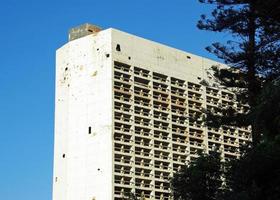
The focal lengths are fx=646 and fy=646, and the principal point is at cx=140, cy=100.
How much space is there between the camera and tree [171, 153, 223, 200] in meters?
19.6

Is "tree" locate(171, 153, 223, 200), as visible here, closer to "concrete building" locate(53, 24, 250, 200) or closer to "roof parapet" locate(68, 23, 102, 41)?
"concrete building" locate(53, 24, 250, 200)

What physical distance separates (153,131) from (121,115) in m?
3.04

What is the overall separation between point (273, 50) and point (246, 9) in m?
2.28

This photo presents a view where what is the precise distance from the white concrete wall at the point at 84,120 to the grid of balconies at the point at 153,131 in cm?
80

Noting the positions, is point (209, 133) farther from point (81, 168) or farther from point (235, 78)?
point (235, 78)

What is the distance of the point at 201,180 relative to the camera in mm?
19719

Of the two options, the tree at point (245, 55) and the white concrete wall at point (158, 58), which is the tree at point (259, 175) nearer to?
the tree at point (245, 55)

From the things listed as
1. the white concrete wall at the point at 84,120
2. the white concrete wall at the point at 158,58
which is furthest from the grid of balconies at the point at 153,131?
the white concrete wall at the point at 84,120

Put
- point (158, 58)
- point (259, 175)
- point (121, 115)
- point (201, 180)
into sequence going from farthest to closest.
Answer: point (158, 58) → point (121, 115) → point (201, 180) → point (259, 175)

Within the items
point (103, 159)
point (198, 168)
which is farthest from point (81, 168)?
point (198, 168)

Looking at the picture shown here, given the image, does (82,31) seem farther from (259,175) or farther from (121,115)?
(259,175)

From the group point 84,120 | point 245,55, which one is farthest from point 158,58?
point 245,55

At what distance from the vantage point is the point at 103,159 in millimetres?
42906

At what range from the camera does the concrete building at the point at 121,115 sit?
142 feet
